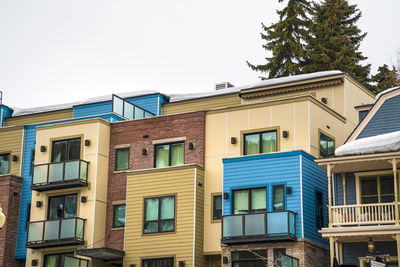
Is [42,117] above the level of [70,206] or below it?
above

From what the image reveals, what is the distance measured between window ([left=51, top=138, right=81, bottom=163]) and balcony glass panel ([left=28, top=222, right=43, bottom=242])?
3.63m

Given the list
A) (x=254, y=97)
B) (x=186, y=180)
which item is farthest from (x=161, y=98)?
(x=186, y=180)

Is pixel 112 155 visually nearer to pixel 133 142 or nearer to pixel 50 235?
pixel 133 142

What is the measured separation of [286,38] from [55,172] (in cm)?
2402

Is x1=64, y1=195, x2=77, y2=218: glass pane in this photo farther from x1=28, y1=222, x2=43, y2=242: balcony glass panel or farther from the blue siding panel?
the blue siding panel

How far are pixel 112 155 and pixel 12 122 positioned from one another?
508 inches

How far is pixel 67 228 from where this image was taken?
130 feet

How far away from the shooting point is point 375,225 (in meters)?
32.6

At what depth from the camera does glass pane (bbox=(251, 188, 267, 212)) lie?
35.3 meters

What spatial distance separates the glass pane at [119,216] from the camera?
40281 mm

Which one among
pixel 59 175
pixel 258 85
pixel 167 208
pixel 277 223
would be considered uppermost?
pixel 258 85

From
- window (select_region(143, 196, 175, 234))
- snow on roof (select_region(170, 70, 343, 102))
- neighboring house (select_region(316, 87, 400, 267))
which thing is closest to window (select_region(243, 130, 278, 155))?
neighboring house (select_region(316, 87, 400, 267))

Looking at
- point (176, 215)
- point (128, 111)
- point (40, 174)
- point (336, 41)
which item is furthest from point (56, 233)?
point (336, 41)

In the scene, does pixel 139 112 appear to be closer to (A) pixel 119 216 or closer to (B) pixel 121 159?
(B) pixel 121 159
